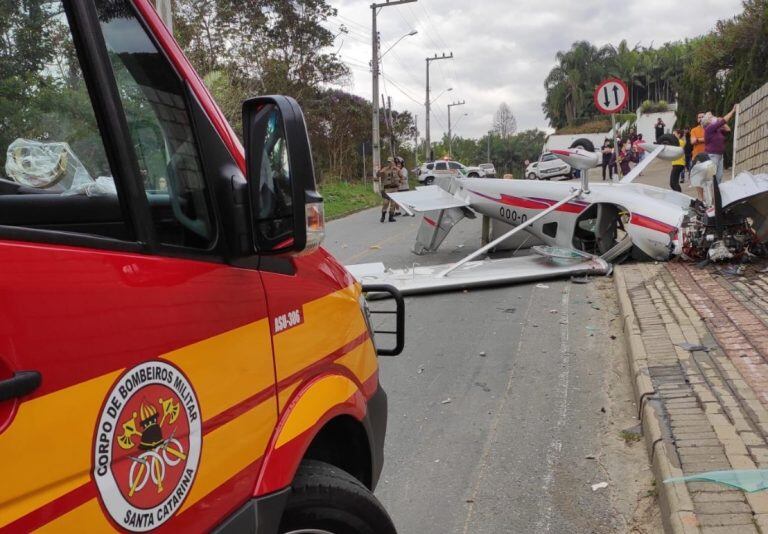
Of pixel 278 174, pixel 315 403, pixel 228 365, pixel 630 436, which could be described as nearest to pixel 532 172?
pixel 630 436

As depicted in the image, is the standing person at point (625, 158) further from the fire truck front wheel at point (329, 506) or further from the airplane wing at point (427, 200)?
the fire truck front wheel at point (329, 506)

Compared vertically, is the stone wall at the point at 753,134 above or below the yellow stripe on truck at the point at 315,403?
above

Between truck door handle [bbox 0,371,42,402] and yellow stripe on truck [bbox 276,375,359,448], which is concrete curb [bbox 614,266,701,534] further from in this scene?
truck door handle [bbox 0,371,42,402]

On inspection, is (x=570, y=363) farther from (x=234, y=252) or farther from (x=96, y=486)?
(x=96, y=486)

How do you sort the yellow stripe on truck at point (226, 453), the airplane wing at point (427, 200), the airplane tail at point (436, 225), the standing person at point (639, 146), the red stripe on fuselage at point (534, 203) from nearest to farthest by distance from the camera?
the yellow stripe on truck at point (226, 453), the red stripe on fuselage at point (534, 203), the airplane wing at point (427, 200), the standing person at point (639, 146), the airplane tail at point (436, 225)

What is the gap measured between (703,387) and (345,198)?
2349 cm

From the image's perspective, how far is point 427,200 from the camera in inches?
443

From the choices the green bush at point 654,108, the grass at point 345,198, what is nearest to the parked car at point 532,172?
the grass at point 345,198

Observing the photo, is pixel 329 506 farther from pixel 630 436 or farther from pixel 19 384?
pixel 630 436

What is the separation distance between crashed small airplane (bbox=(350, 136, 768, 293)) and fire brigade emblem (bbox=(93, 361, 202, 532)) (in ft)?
22.7

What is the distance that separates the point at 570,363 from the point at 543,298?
247 cm

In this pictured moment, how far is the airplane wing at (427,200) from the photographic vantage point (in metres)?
10.8

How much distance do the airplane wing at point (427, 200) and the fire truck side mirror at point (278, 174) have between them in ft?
29.2

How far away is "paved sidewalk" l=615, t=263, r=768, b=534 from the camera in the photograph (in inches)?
118
